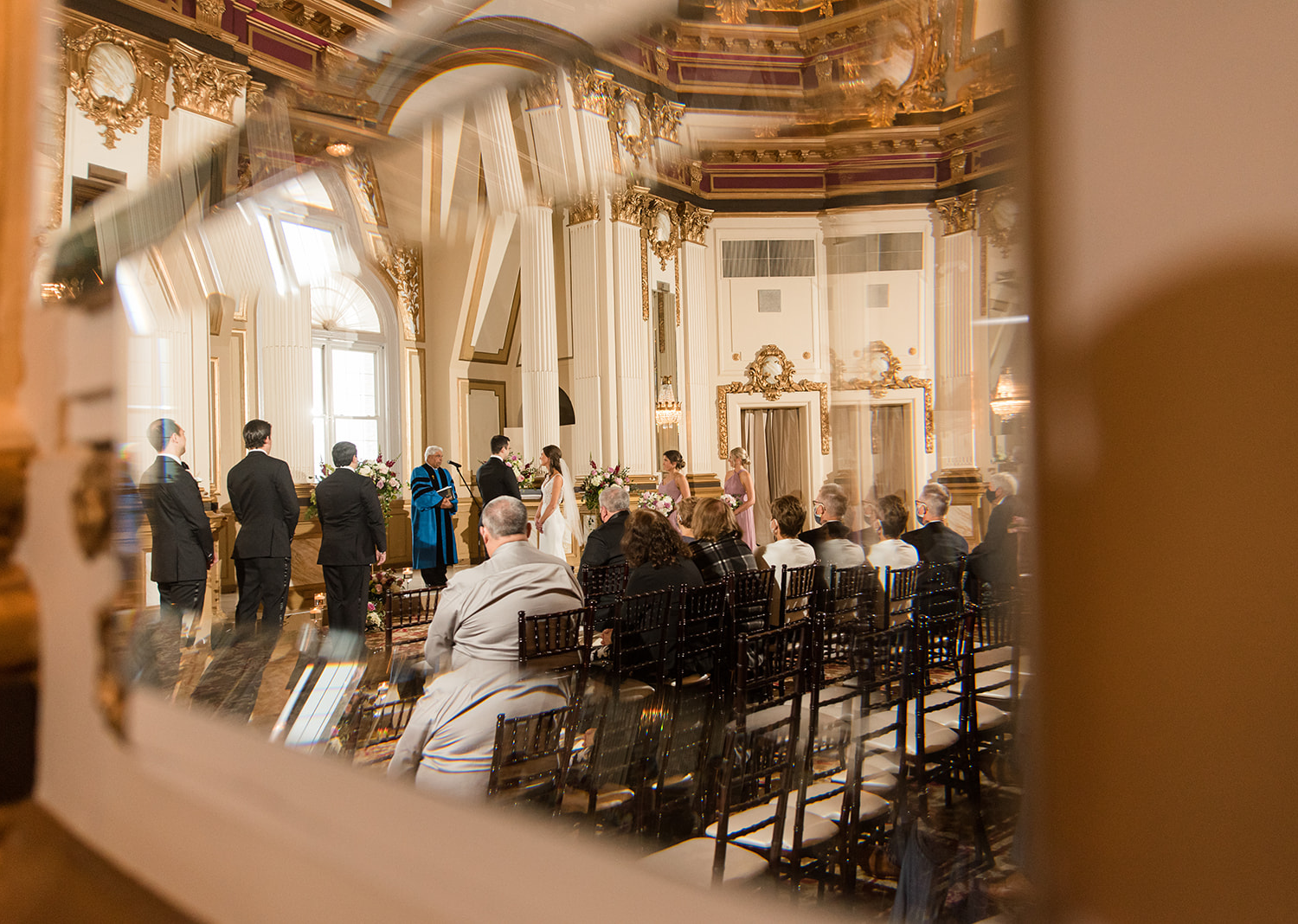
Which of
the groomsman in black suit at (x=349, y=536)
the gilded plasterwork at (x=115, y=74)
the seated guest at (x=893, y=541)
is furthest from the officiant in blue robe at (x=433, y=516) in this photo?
the gilded plasterwork at (x=115, y=74)

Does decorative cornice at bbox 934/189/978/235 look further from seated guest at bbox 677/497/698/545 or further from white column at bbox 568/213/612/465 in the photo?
white column at bbox 568/213/612/465

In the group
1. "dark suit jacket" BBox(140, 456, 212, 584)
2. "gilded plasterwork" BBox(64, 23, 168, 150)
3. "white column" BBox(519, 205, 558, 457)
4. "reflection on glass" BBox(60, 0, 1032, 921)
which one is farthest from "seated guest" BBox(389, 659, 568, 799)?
"gilded plasterwork" BBox(64, 23, 168, 150)

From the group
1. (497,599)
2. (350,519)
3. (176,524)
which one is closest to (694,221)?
(497,599)

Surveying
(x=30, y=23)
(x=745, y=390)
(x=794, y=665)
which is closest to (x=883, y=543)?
(x=745, y=390)

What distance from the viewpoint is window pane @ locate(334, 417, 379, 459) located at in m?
2.51

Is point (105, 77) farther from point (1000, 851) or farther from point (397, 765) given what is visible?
point (1000, 851)

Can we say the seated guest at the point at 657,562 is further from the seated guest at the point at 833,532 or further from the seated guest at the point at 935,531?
the seated guest at the point at 935,531

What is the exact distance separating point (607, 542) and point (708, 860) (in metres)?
1.34

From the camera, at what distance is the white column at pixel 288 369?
256cm

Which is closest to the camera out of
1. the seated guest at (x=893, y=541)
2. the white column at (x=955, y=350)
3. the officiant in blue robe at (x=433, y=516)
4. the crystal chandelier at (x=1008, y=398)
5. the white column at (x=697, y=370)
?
the crystal chandelier at (x=1008, y=398)

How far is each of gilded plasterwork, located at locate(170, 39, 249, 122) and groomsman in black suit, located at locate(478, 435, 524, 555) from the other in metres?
1.63

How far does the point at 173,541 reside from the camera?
2.80 metres

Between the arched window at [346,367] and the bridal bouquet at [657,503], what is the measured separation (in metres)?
0.89

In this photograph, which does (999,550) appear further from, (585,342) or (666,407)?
(585,342)
